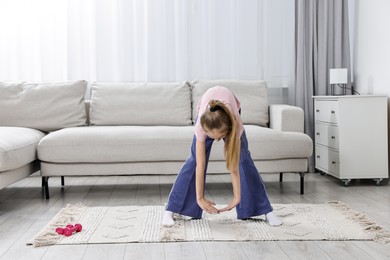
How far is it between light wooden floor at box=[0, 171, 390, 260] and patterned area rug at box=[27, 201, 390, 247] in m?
0.08

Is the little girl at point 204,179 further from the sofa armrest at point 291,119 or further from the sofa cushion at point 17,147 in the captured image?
the sofa armrest at point 291,119

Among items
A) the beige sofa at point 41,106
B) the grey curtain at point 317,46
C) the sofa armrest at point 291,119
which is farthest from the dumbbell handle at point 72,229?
the grey curtain at point 317,46

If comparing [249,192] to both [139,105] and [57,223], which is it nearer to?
[57,223]

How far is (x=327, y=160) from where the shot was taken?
4.57m

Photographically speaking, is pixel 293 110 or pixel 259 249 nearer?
pixel 259 249

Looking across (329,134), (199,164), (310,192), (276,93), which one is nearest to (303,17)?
(276,93)

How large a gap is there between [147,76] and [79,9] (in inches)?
34.3

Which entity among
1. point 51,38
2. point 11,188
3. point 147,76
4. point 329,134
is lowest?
point 11,188

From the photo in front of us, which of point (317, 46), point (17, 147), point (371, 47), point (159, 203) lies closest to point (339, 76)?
point (371, 47)

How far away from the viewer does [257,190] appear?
3020 mm

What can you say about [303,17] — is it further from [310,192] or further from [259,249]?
[259,249]

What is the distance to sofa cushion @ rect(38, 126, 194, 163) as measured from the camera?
382 centimetres

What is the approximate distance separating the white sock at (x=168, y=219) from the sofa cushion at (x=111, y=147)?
2.92ft

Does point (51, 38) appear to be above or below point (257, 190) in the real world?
above
